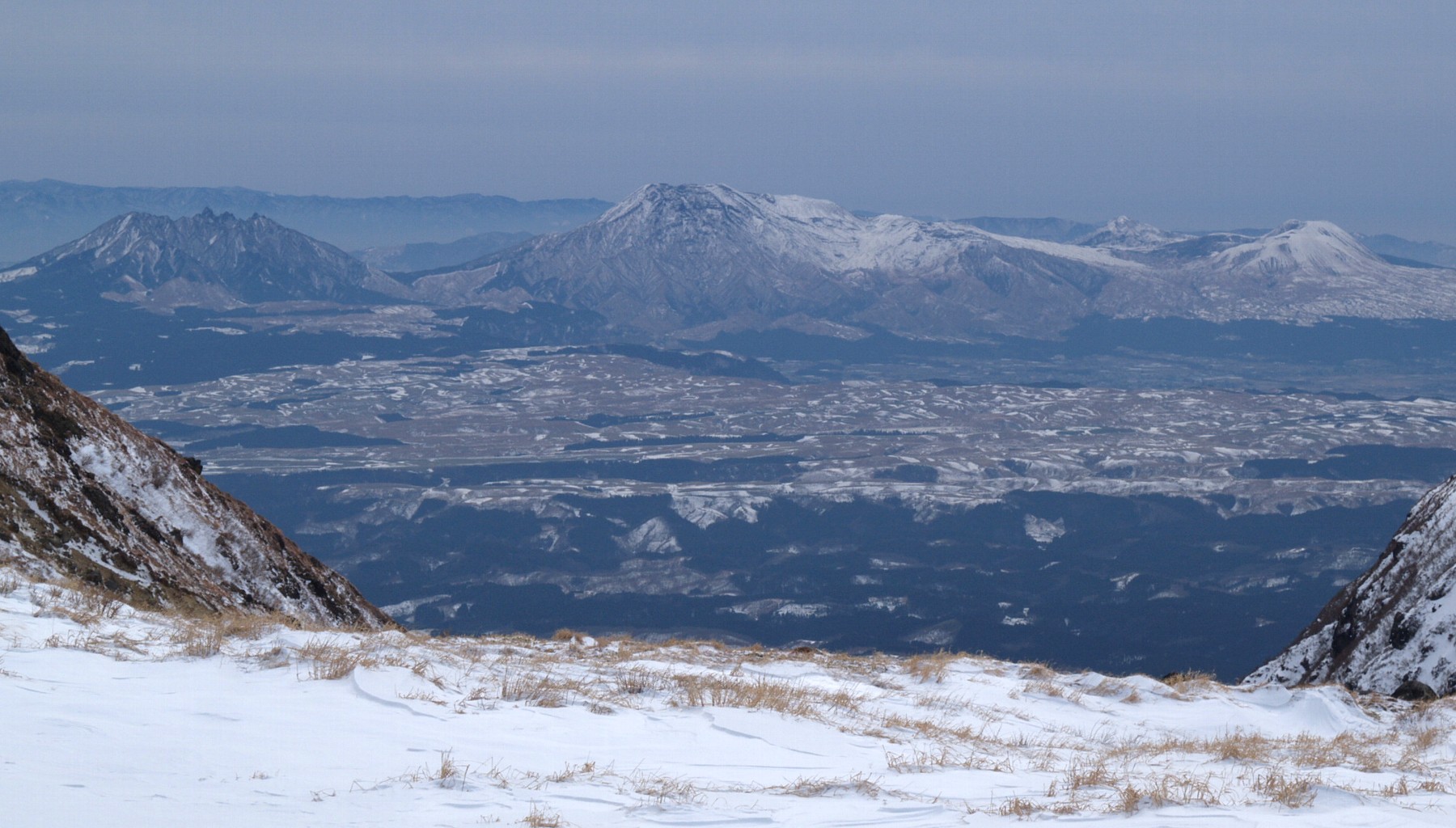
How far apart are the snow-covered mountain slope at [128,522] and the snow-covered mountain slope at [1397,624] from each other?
27.3 m

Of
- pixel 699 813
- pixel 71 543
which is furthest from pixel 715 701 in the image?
pixel 71 543

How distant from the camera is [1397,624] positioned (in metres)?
30.6

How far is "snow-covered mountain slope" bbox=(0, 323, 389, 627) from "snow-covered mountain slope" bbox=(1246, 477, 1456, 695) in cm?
2733

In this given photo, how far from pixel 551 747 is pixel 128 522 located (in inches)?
679

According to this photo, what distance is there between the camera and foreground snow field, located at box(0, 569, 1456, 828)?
917 cm

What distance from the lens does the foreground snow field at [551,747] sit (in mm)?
9172

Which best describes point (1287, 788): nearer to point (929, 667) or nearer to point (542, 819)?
point (542, 819)

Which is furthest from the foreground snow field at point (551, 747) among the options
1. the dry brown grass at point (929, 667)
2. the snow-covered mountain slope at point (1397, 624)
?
the snow-covered mountain slope at point (1397, 624)

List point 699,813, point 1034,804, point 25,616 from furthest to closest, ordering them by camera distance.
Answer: point 25,616 < point 1034,804 < point 699,813

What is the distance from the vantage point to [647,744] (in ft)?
40.1

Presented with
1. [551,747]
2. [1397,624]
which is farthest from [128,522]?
[1397,624]

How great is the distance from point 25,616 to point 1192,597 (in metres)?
187

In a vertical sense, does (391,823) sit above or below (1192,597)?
above

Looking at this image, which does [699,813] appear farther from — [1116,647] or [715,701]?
[1116,647]
